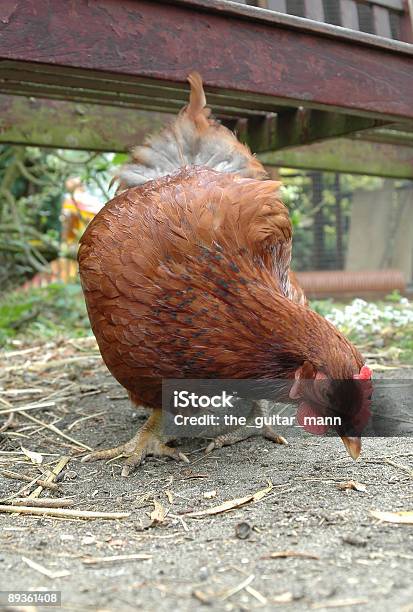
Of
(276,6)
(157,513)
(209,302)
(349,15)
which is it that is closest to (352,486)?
(157,513)

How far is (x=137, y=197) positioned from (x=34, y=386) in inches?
65.6

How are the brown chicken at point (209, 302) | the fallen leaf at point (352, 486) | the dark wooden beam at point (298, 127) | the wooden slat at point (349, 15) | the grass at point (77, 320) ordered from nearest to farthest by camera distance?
the fallen leaf at point (352, 486)
the brown chicken at point (209, 302)
the wooden slat at point (349, 15)
the dark wooden beam at point (298, 127)
the grass at point (77, 320)

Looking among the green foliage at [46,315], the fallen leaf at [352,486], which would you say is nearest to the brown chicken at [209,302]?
the fallen leaf at [352,486]

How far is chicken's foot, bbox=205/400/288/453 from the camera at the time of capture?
2752 millimetres

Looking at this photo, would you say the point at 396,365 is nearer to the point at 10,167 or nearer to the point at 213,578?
the point at 213,578

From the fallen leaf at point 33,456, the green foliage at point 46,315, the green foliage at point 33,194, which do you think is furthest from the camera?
the green foliage at point 33,194

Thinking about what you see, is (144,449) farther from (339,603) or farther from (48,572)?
(339,603)

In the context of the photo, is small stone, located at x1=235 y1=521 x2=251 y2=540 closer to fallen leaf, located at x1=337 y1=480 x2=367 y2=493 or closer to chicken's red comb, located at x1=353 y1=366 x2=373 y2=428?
fallen leaf, located at x1=337 y1=480 x2=367 y2=493

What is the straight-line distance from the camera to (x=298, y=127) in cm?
378

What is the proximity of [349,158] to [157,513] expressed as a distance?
358 cm

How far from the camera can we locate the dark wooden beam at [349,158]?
476cm

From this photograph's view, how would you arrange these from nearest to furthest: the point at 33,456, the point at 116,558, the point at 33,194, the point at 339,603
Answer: the point at 339,603 < the point at 116,558 < the point at 33,456 < the point at 33,194

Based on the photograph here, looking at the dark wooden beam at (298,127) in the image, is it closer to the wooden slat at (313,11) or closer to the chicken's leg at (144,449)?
the wooden slat at (313,11)

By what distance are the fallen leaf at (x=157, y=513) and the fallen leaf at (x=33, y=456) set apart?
672 millimetres
